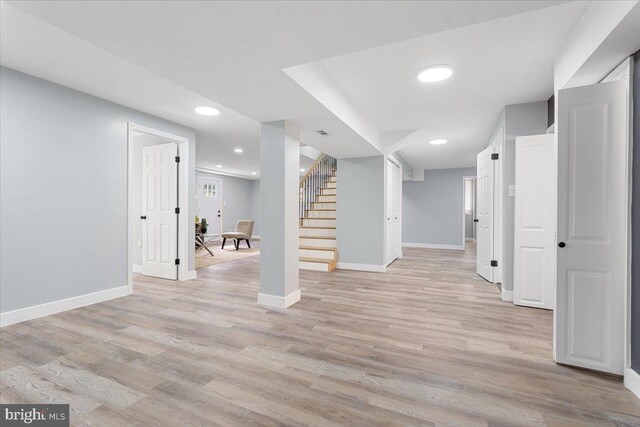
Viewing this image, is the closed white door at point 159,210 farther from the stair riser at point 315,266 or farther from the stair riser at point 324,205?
the stair riser at point 324,205

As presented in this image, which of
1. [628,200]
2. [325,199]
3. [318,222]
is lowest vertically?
[318,222]

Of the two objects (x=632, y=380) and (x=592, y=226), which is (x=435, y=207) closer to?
(x=592, y=226)

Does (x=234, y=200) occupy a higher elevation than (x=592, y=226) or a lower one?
higher

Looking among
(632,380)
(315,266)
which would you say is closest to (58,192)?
(315,266)

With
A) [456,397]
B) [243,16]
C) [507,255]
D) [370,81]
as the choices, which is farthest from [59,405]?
[507,255]

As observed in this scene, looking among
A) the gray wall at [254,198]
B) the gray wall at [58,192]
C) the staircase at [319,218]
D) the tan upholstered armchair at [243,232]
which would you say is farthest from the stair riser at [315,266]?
the gray wall at [254,198]

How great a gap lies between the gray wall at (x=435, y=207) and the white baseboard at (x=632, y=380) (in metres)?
7.18

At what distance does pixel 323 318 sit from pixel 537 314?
7.56 feet

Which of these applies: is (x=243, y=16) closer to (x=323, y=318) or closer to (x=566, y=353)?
(x=323, y=318)

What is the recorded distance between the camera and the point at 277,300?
328 centimetres

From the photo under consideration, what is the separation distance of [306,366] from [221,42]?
2.19 metres

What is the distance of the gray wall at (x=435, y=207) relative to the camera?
8703 millimetres

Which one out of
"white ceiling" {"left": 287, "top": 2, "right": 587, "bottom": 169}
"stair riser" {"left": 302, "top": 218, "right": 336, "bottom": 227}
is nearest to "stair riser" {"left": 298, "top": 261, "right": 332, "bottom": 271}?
"stair riser" {"left": 302, "top": 218, "right": 336, "bottom": 227}

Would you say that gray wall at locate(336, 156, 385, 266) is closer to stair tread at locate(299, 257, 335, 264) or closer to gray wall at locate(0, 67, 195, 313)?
stair tread at locate(299, 257, 335, 264)
